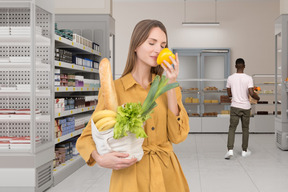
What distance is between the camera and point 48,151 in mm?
4473

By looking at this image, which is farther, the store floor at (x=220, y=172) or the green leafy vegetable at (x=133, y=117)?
the store floor at (x=220, y=172)

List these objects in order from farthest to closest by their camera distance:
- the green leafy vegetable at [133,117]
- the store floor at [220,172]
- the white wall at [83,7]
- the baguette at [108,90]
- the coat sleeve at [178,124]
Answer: the white wall at [83,7], the store floor at [220,172], the coat sleeve at [178,124], the baguette at [108,90], the green leafy vegetable at [133,117]

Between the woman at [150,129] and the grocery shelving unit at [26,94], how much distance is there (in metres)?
2.80

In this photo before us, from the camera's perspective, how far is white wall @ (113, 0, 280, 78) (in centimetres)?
1237

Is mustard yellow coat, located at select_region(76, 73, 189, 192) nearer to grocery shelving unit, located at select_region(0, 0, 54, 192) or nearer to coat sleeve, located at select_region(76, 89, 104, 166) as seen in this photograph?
coat sleeve, located at select_region(76, 89, 104, 166)

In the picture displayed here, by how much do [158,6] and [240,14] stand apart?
276 centimetres

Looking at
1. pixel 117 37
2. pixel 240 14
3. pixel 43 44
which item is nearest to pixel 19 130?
pixel 43 44

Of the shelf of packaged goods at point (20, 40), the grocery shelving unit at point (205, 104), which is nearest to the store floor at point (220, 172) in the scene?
the shelf of packaged goods at point (20, 40)

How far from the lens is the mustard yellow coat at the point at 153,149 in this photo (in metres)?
1.38

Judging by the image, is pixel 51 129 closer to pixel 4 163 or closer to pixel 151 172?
pixel 4 163

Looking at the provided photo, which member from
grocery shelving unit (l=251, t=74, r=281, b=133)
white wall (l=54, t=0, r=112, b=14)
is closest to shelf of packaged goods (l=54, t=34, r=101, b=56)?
white wall (l=54, t=0, r=112, b=14)

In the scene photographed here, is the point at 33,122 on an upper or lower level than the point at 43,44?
lower

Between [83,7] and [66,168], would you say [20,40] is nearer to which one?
[66,168]

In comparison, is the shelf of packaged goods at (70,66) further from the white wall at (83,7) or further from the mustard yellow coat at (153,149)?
the mustard yellow coat at (153,149)
